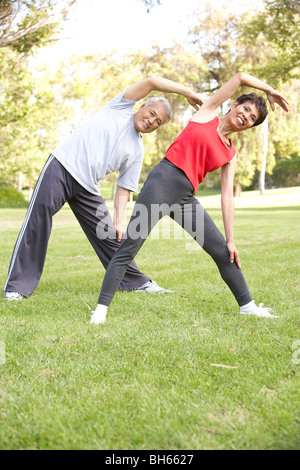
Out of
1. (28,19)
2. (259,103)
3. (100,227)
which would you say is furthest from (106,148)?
(28,19)

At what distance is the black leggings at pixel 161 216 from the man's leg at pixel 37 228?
1099mm

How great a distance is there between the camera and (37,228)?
16.0 feet

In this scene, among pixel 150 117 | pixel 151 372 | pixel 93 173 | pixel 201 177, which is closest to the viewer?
pixel 151 372

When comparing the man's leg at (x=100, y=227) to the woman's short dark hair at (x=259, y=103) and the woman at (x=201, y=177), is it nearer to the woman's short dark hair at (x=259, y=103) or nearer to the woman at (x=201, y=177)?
the woman at (x=201, y=177)

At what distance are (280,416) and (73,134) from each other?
10.9 feet

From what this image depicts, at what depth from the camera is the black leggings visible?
387cm

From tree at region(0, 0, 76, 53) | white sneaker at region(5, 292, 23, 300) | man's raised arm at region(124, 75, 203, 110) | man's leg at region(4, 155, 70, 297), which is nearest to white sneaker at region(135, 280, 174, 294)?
man's leg at region(4, 155, 70, 297)

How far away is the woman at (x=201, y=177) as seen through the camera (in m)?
3.77

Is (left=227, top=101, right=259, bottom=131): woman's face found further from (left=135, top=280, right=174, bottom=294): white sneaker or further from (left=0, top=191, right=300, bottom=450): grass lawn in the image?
(left=135, top=280, right=174, bottom=294): white sneaker

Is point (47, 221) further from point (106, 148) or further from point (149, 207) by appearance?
point (149, 207)

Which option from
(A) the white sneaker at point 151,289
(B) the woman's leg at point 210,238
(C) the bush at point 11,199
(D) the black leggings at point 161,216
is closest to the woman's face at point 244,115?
(D) the black leggings at point 161,216

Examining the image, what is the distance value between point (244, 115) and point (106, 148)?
1.36 m
